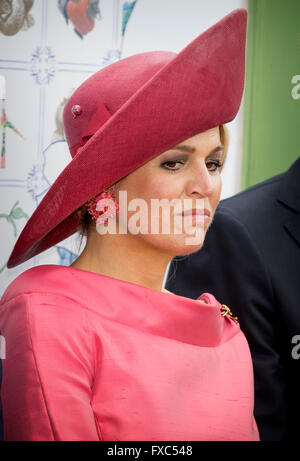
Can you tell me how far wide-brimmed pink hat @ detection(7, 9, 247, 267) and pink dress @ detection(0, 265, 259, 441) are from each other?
0.13m

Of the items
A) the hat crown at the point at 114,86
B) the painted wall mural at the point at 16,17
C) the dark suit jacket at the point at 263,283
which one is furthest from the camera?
the painted wall mural at the point at 16,17

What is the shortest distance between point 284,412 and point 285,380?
0.21ft

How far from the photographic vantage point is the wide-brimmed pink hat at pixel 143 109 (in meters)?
0.68

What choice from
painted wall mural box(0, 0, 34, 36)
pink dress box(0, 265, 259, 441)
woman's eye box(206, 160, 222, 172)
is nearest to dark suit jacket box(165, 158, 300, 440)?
pink dress box(0, 265, 259, 441)

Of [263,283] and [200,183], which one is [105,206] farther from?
[263,283]

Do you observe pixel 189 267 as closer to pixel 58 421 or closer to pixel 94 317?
pixel 94 317

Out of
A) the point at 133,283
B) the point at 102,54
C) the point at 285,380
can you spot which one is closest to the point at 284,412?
the point at 285,380

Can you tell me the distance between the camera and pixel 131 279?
81cm

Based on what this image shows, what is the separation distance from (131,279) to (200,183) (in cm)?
19

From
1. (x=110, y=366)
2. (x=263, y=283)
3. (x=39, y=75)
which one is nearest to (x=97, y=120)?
(x=110, y=366)

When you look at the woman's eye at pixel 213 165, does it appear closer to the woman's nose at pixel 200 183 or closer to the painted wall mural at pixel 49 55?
the woman's nose at pixel 200 183

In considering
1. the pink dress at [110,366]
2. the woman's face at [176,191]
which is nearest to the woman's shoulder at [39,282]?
the pink dress at [110,366]

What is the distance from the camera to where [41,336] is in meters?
0.65

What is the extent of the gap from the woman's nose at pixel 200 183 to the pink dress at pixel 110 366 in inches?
6.9
